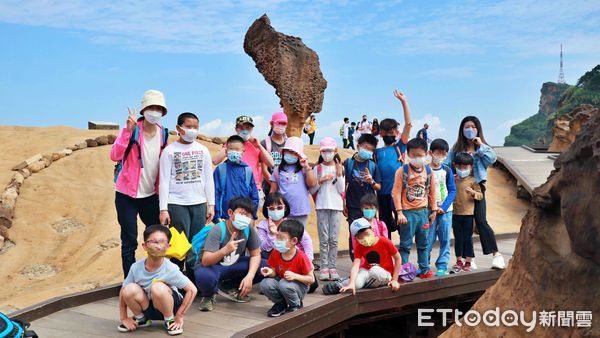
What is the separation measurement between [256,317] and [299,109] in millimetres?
7396

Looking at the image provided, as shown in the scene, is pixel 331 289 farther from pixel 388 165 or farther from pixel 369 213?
pixel 388 165

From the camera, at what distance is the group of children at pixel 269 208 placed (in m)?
4.18

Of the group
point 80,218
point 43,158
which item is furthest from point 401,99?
point 43,158

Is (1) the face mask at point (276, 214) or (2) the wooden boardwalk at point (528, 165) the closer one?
(1) the face mask at point (276, 214)

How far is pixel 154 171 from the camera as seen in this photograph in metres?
4.44

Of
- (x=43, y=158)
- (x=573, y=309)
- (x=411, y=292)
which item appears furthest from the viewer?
(x=43, y=158)

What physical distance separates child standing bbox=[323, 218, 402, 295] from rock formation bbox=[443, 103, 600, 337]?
1101mm

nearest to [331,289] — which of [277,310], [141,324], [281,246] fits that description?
[277,310]

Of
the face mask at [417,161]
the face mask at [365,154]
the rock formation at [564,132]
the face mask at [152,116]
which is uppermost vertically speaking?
the rock formation at [564,132]

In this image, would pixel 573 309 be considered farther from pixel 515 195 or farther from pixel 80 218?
pixel 515 195

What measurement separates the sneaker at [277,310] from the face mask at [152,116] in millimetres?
1585

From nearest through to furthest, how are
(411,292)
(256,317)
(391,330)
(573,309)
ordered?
(573,309) → (256,317) → (411,292) → (391,330)

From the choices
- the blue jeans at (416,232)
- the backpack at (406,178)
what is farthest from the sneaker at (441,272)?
the backpack at (406,178)

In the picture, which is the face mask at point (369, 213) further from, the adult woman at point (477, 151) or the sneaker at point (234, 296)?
the adult woman at point (477, 151)
